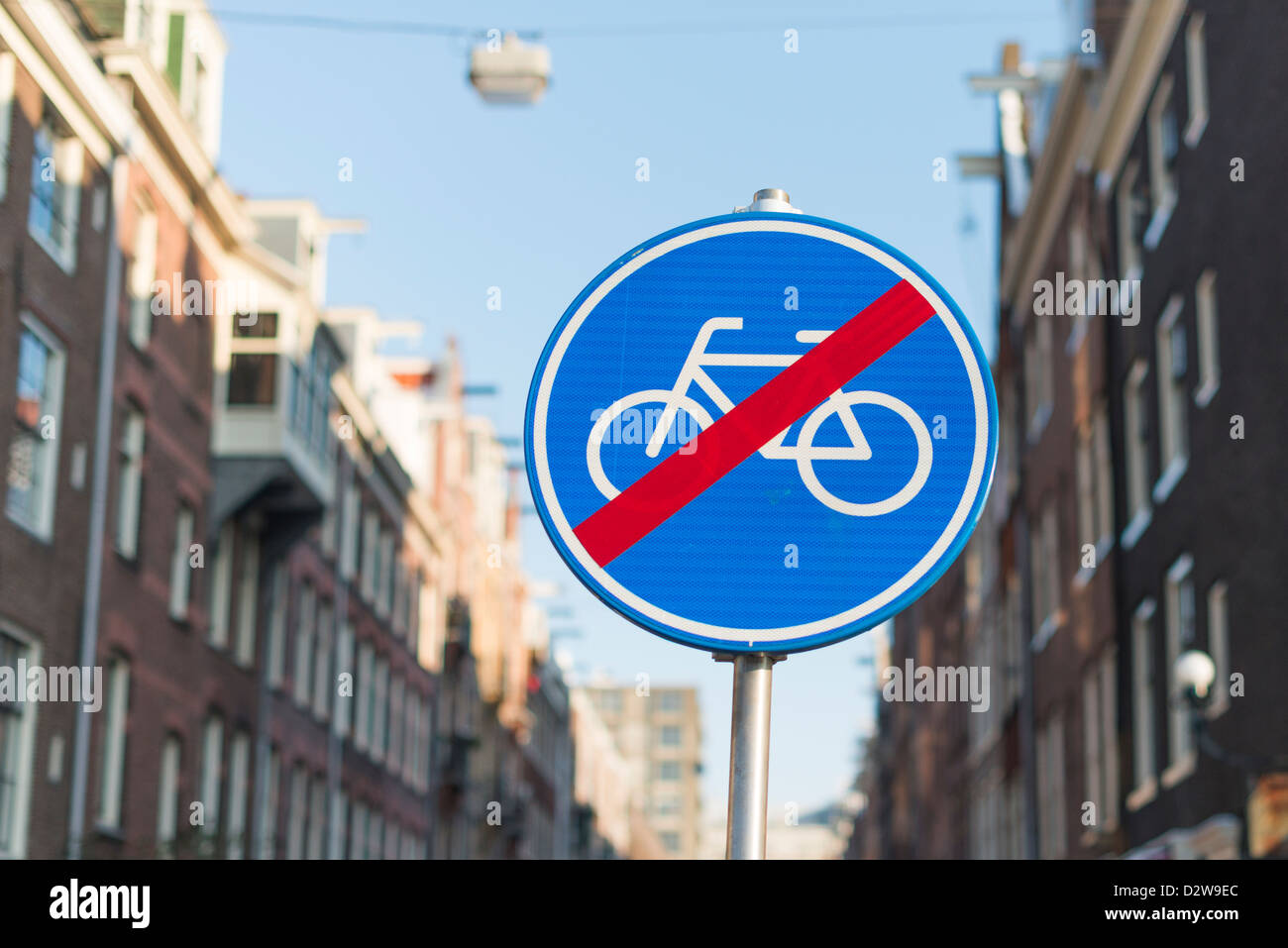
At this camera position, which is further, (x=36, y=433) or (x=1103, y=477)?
(x=1103, y=477)

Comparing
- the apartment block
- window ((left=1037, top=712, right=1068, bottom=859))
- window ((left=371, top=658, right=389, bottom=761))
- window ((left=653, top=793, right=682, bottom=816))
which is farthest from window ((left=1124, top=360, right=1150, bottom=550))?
window ((left=653, top=793, right=682, bottom=816))

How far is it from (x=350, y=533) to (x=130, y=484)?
16341 millimetres

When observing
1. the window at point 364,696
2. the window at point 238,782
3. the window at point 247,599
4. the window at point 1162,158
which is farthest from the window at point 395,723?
the window at point 1162,158

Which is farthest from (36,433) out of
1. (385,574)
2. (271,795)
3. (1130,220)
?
(385,574)

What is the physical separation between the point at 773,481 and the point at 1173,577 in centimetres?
2441

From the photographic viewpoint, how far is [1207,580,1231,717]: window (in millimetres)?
22594

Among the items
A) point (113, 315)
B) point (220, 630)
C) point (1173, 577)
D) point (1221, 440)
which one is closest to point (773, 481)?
point (1221, 440)

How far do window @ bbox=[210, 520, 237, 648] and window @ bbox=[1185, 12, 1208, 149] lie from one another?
18491mm

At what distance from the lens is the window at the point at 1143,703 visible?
27.4 metres

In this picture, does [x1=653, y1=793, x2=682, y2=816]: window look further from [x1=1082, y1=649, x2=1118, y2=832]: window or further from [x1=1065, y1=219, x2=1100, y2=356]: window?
[x1=1082, y1=649, x2=1118, y2=832]: window

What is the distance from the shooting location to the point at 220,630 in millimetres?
34594

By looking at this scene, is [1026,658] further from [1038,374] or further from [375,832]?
[375,832]

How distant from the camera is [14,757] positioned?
24016mm
